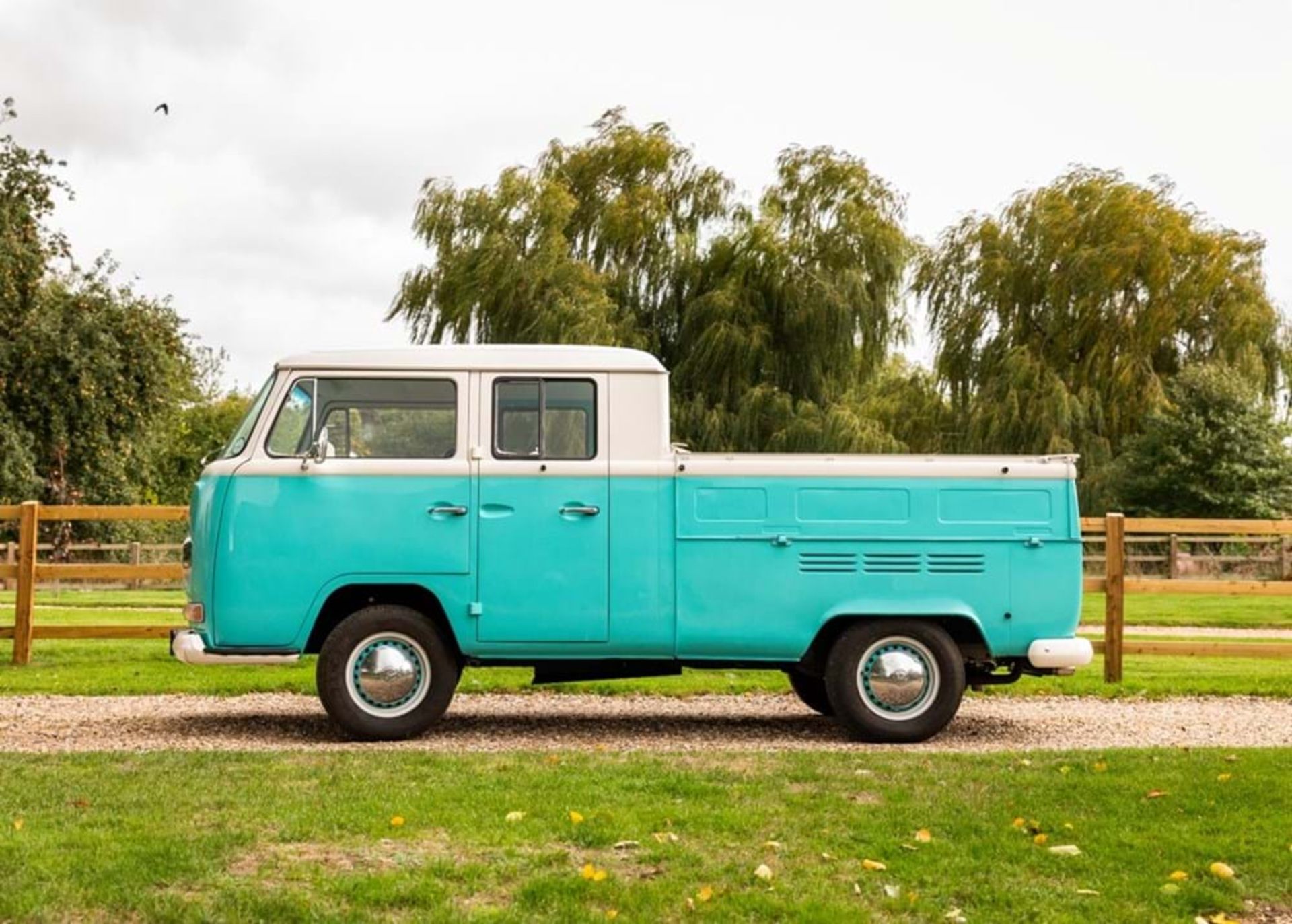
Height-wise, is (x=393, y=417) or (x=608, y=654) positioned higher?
(x=393, y=417)

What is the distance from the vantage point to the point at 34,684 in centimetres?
1284

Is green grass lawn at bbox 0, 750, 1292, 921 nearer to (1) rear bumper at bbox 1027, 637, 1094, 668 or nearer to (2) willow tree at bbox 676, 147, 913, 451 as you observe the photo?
(1) rear bumper at bbox 1027, 637, 1094, 668

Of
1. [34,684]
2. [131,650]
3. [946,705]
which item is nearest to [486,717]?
[946,705]

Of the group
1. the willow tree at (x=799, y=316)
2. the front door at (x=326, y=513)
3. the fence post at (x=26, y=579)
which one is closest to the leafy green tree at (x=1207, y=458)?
the willow tree at (x=799, y=316)

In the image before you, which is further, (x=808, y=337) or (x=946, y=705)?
(x=808, y=337)

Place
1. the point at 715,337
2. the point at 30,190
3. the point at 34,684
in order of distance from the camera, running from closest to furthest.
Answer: the point at 34,684, the point at 715,337, the point at 30,190

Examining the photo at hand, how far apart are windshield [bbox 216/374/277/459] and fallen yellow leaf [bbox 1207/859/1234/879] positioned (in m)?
6.22

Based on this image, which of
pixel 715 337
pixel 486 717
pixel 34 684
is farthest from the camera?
pixel 715 337

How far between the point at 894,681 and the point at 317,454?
12.9ft

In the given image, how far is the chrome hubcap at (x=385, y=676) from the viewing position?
9758 mm

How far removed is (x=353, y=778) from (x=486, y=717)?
334cm

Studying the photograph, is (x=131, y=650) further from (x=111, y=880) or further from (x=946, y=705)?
(x=111, y=880)

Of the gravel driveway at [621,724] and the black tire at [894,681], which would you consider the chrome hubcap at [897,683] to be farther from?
the gravel driveway at [621,724]

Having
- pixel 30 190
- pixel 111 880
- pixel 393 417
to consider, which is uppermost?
pixel 30 190
